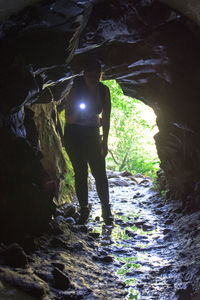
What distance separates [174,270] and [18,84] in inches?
101

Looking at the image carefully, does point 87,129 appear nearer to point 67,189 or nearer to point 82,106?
point 82,106

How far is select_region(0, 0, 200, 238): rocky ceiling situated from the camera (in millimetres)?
2398

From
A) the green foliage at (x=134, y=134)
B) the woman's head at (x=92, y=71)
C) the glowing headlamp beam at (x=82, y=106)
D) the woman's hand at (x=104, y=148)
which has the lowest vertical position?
the green foliage at (x=134, y=134)

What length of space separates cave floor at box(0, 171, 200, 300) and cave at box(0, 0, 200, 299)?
0.40 metres

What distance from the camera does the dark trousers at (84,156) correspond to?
368 centimetres

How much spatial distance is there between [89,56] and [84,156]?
176cm

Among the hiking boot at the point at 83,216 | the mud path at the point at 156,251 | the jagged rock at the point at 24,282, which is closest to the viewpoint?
the jagged rock at the point at 24,282

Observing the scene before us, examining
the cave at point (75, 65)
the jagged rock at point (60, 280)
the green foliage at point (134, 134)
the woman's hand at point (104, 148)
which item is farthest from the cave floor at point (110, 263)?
the green foliage at point (134, 134)

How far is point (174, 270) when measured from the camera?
91.7 inches

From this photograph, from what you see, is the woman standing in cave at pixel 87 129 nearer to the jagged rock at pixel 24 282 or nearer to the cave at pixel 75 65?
the cave at pixel 75 65

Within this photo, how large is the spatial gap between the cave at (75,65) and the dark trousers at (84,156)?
1.79 feet

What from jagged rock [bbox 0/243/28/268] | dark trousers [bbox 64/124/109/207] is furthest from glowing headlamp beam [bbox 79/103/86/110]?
jagged rock [bbox 0/243/28/268]

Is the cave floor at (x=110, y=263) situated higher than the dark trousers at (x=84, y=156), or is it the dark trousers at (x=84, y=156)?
the dark trousers at (x=84, y=156)

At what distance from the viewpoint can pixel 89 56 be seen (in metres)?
4.12
